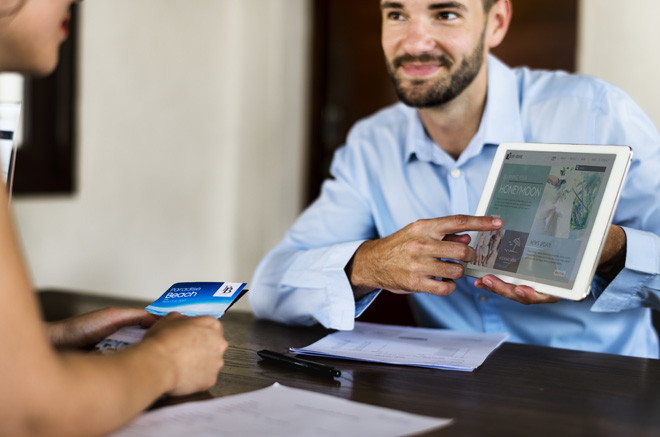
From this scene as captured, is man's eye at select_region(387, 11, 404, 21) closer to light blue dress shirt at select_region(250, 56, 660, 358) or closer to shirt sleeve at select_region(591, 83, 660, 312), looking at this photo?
light blue dress shirt at select_region(250, 56, 660, 358)

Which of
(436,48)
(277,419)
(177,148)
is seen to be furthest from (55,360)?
(177,148)

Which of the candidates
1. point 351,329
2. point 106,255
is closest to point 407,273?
point 351,329

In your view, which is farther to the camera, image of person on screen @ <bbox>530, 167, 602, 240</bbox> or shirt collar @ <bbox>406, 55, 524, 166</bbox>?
shirt collar @ <bbox>406, 55, 524, 166</bbox>

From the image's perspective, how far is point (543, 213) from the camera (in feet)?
3.26

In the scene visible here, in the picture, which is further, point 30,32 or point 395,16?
point 395,16

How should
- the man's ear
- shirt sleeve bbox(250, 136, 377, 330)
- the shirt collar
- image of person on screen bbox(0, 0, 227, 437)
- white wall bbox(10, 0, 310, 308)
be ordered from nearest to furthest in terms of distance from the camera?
image of person on screen bbox(0, 0, 227, 437)
shirt sleeve bbox(250, 136, 377, 330)
the shirt collar
the man's ear
white wall bbox(10, 0, 310, 308)

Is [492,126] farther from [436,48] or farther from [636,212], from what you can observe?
[636,212]

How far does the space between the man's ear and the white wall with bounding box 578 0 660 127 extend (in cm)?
118

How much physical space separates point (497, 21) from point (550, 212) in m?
0.71

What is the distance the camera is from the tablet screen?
0.93 meters

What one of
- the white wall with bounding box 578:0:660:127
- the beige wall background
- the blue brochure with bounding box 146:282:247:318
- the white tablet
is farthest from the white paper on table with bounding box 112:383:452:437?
the white wall with bounding box 578:0:660:127

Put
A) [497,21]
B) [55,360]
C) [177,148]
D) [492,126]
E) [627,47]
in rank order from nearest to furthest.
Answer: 1. [55,360]
2. [492,126]
3. [497,21]
4. [627,47]
5. [177,148]

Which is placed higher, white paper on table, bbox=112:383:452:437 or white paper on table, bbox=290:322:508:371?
white paper on table, bbox=112:383:452:437

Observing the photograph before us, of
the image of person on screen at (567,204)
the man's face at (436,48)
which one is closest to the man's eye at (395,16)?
the man's face at (436,48)
